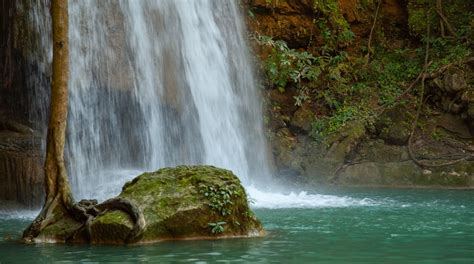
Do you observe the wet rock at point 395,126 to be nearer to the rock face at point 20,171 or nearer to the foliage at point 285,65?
the foliage at point 285,65

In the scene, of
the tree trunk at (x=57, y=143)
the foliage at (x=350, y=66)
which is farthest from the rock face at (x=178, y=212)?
the foliage at (x=350, y=66)

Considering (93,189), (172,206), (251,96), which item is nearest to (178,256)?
(172,206)

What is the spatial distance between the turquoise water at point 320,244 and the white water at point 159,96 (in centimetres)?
212

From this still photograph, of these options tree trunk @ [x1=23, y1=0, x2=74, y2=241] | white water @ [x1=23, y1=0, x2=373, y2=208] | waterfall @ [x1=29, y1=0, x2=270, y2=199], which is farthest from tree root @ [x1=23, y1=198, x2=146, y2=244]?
waterfall @ [x1=29, y1=0, x2=270, y2=199]

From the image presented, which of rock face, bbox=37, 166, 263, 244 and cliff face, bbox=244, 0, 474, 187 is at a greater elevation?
cliff face, bbox=244, 0, 474, 187

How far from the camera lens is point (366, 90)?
63.5 feet

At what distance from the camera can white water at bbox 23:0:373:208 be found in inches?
570

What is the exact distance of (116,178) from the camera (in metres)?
14.1

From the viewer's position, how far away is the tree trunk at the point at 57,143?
843cm

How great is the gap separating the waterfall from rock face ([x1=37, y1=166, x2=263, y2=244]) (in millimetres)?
5048

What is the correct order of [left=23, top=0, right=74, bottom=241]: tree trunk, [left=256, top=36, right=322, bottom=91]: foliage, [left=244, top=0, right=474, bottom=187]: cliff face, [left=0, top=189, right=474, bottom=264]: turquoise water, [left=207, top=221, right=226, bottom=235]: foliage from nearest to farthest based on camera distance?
[left=0, top=189, right=474, bottom=264]: turquoise water, [left=207, top=221, right=226, bottom=235]: foliage, [left=23, top=0, right=74, bottom=241]: tree trunk, [left=244, top=0, right=474, bottom=187]: cliff face, [left=256, top=36, right=322, bottom=91]: foliage

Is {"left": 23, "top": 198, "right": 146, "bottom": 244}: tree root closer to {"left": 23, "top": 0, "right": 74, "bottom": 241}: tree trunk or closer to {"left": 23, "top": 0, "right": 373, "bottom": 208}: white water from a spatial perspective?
{"left": 23, "top": 0, "right": 74, "bottom": 241}: tree trunk

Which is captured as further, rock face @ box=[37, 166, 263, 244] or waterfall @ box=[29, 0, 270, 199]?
waterfall @ box=[29, 0, 270, 199]

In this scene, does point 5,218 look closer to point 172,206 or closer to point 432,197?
point 172,206
